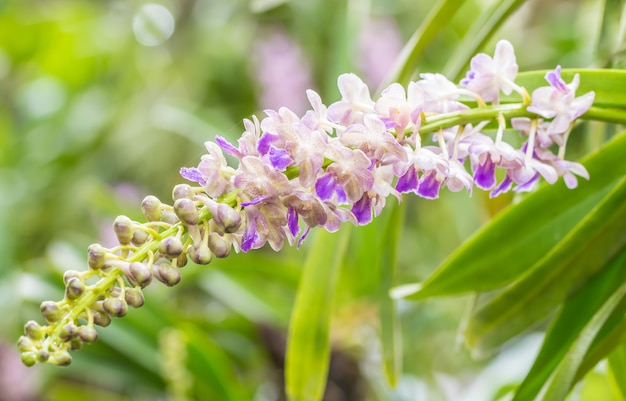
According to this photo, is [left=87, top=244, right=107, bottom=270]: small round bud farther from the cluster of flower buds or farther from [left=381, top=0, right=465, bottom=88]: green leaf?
[left=381, top=0, right=465, bottom=88]: green leaf

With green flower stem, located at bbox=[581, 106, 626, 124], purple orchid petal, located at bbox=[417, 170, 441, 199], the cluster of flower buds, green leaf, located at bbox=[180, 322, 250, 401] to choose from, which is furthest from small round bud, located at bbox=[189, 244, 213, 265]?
green leaf, located at bbox=[180, 322, 250, 401]

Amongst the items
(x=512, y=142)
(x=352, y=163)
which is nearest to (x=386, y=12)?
(x=512, y=142)

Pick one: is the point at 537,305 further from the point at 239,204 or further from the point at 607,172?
A: the point at 239,204

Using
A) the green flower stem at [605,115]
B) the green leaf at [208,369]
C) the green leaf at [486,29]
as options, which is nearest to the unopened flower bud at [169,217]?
the green flower stem at [605,115]

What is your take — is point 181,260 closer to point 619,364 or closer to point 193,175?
point 193,175

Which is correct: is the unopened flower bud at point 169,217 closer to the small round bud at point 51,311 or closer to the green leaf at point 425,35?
the small round bud at point 51,311

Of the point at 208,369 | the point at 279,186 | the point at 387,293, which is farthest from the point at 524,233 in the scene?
the point at 208,369
